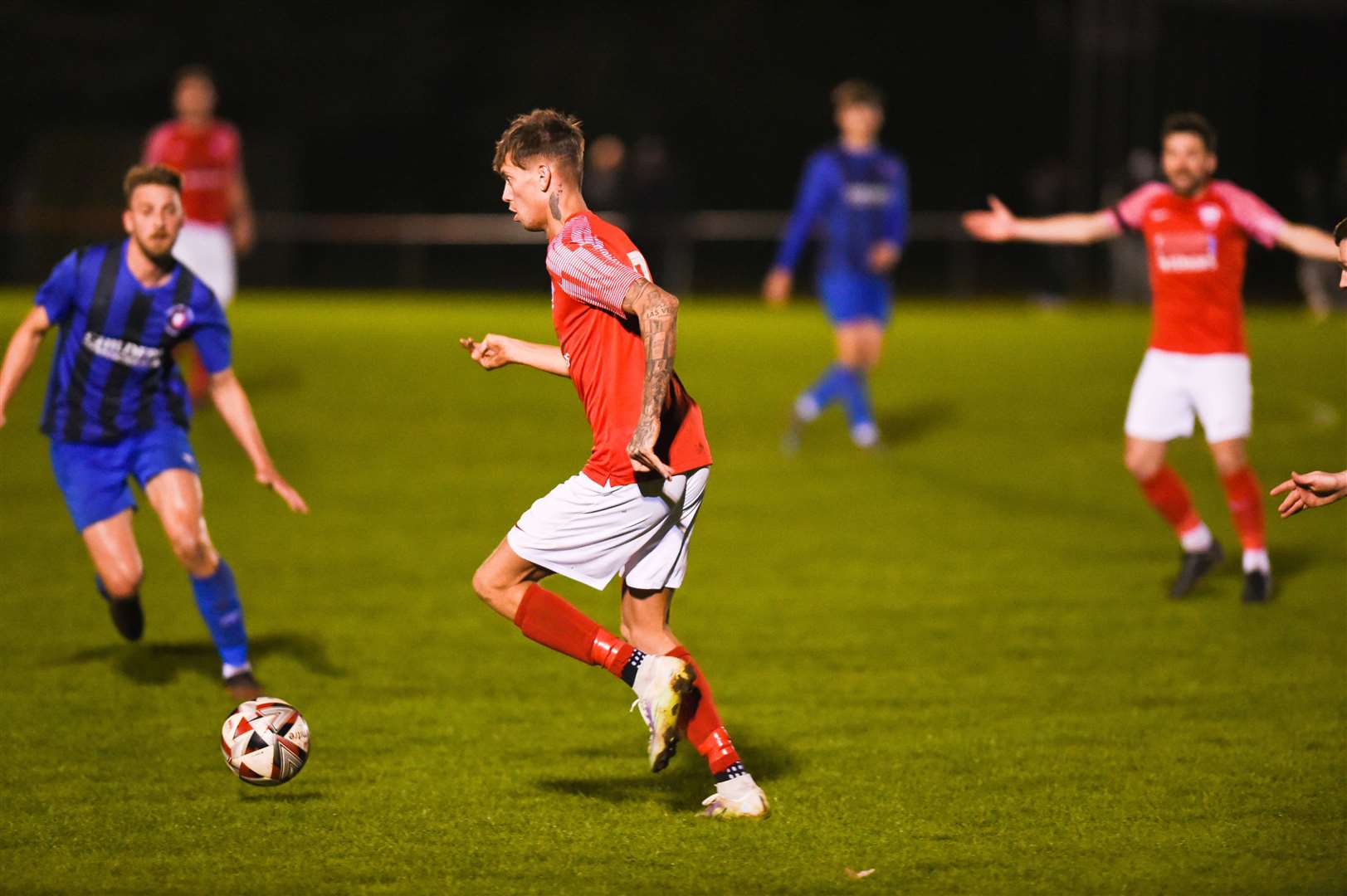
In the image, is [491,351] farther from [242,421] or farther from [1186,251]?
[1186,251]

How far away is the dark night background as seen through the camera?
31.1 meters

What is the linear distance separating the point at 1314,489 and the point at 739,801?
181 cm

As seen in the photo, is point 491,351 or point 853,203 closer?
point 491,351

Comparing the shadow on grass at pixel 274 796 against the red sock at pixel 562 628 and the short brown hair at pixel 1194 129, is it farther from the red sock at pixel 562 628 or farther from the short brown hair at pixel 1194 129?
the short brown hair at pixel 1194 129

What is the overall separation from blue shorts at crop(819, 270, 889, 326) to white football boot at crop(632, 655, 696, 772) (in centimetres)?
781

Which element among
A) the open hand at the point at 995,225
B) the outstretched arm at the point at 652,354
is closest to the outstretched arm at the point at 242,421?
the outstretched arm at the point at 652,354

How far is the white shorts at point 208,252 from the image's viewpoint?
44.0 feet

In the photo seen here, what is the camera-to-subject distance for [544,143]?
4.84 metres

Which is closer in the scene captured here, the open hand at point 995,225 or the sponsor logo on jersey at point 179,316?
the sponsor logo on jersey at point 179,316

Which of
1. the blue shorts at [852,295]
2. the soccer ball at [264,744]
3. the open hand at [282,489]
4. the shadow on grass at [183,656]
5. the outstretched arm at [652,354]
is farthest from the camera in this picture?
the blue shorts at [852,295]

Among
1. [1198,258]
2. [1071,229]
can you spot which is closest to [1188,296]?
[1198,258]

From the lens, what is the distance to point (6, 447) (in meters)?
13.0

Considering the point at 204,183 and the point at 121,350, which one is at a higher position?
the point at 204,183

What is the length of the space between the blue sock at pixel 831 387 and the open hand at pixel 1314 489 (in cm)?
780
